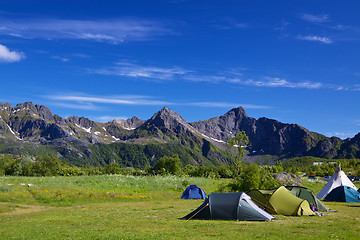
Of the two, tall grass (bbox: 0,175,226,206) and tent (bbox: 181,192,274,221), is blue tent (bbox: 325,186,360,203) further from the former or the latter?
tent (bbox: 181,192,274,221)

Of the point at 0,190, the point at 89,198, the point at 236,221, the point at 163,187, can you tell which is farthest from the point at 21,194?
the point at 236,221

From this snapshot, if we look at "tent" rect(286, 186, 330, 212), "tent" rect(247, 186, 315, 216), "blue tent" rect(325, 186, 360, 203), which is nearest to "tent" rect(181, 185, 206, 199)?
"tent" rect(286, 186, 330, 212)

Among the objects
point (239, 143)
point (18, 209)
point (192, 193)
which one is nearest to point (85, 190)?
point (18, 209)

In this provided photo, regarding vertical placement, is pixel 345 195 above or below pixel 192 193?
above

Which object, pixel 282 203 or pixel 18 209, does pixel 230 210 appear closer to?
pixel 282 203

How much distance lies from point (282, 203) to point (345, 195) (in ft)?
70.3

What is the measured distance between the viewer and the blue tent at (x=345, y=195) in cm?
4362

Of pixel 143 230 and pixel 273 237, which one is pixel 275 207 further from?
pixel 143 230

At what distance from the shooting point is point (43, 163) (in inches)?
4402

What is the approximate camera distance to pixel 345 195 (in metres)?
43.6

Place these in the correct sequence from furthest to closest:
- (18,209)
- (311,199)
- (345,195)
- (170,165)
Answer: (170,165) < (345,195) < (18,209) < (311,199)

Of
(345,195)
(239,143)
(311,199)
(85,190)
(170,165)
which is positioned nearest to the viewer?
(311,199)

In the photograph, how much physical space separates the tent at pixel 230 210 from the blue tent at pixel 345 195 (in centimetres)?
2531

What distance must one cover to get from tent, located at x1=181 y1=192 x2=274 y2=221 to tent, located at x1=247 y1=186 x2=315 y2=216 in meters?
3.64
